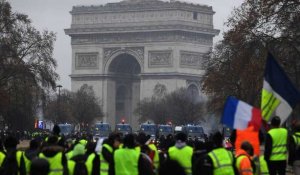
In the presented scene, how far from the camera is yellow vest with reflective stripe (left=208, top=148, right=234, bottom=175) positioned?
2091cm

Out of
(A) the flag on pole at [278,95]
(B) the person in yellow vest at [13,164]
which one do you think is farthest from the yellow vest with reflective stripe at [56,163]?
(A) the flag on pole at [278,95]

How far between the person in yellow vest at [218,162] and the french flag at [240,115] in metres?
0.77

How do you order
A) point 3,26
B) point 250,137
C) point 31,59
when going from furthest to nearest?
point 31,59, point 3,26, point 250,137

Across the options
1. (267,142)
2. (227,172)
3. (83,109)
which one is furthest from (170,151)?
(83,109)

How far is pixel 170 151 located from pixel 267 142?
2.13m

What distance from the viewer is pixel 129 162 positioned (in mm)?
22094

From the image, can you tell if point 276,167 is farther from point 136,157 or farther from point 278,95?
point 136,157

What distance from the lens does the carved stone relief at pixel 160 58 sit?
636 ft

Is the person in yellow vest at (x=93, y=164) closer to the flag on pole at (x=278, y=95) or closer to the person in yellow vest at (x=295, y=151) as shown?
the flag on pole at (x=278, y=95)

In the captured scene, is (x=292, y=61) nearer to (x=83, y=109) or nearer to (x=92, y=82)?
(x=83, y=109)

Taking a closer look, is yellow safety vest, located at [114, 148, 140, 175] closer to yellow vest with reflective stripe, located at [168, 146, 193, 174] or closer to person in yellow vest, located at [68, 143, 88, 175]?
person in yellow vest, located at [68, 143, 88, 175]

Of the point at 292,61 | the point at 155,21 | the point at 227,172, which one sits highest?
the point at 155,21

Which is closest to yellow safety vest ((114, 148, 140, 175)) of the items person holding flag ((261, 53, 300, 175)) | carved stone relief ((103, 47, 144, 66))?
person holding flag ((261, 53, 300, 175))

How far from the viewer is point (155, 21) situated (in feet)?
655
